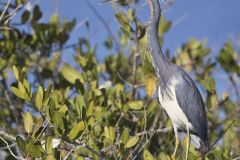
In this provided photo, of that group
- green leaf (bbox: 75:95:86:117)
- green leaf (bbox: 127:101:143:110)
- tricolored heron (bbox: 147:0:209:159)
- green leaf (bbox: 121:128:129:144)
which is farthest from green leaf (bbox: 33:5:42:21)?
green leaf (bbox: 121:128:129:144)

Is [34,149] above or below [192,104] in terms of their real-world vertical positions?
above

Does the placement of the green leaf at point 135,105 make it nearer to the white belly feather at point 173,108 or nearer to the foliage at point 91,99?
the foliage at point 91,99

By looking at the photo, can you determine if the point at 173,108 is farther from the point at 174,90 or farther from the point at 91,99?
the point at 91,99

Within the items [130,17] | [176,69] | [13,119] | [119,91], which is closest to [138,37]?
[130,17]

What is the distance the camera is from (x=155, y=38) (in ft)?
6.53

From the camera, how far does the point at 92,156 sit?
85.0 inches

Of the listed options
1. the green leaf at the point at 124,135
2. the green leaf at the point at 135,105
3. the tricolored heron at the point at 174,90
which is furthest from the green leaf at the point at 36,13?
the green leaf at the point at 124,135

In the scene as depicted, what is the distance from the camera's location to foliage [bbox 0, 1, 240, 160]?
6.39 feet

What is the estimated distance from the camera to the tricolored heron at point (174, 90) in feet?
6.57

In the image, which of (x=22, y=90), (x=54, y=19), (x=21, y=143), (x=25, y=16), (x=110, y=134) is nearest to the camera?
(x=21, y=143)

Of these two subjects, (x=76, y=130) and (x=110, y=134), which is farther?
(x=110, y=134)

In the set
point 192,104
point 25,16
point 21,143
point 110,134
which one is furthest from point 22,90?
point 25,16

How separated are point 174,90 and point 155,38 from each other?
0.23 meters

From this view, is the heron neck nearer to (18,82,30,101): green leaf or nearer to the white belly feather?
Result: the white belly feather
